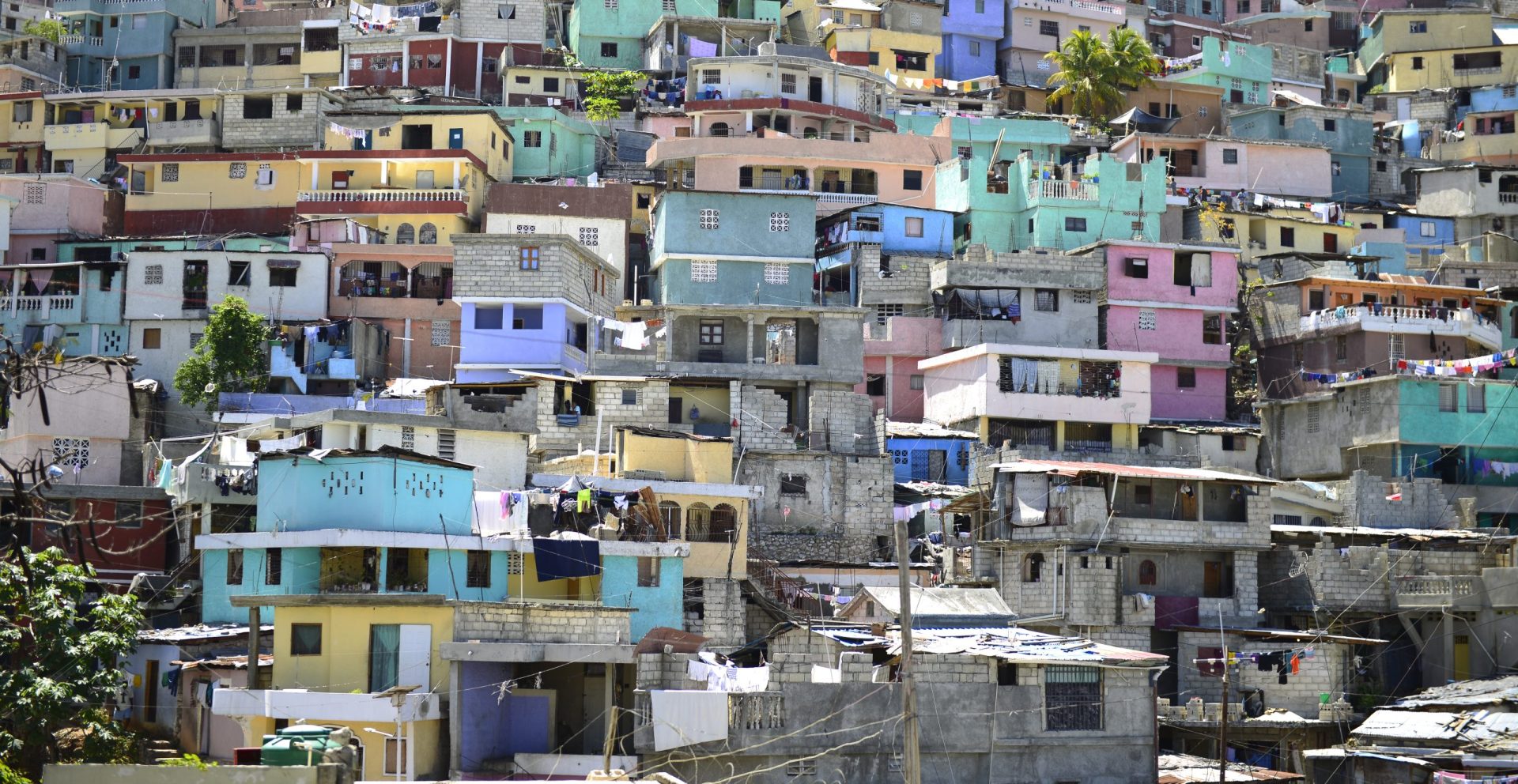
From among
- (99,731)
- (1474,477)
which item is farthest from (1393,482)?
(99,731)

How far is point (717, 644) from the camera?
3684 cm

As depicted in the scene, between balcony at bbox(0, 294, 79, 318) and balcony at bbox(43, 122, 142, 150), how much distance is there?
12.1m

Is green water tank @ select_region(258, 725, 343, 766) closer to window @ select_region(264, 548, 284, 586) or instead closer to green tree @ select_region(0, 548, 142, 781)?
green tree @ select_region(0, 548, 142, 781)

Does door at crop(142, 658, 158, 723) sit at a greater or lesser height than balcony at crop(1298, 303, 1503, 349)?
lesser

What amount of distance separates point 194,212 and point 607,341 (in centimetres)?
1600

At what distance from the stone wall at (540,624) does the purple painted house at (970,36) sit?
48.2 meters

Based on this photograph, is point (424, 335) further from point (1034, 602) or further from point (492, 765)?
point (492, 765)

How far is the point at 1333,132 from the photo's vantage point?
71.4m

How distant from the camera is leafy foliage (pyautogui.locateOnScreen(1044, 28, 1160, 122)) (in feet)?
235

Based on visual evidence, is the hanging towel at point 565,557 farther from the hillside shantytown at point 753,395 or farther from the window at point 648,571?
the window at point 648,571

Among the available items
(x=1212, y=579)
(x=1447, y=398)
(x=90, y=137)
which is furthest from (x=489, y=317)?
(x=1447, y=398)

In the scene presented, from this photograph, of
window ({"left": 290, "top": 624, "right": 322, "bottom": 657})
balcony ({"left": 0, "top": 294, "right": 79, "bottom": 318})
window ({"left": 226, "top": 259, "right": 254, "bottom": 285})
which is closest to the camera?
window ({"left": 290, "top": 624, "right": 322, "bottom": 657})

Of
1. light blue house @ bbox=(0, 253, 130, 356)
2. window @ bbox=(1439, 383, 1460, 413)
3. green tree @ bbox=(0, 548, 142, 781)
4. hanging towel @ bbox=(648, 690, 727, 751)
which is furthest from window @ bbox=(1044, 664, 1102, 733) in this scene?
light blue house @ bbox=(0, 253, 130, 356)

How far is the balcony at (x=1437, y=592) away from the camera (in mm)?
42500
